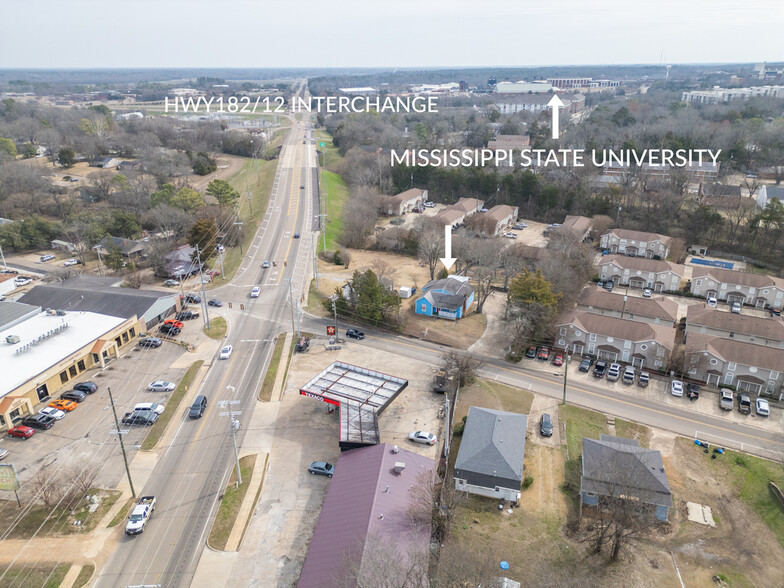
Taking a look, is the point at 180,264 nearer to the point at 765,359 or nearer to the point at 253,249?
the point at 253,249

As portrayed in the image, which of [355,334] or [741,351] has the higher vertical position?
[741,351]

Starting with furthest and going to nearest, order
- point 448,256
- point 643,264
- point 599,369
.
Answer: point 448,256 < point 643,264 < point 599,369

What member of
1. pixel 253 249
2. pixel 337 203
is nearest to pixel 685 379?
pixel 253 249

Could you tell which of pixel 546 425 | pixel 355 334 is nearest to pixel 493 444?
pixel 546 425

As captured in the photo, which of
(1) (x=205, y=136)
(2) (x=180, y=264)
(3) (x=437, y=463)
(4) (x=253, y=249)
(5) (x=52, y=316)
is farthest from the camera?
(1) (x=205, y=136)

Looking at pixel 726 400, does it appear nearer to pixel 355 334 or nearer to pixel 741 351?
→ pixel 741 351

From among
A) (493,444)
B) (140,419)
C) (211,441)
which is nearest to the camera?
(493,444)

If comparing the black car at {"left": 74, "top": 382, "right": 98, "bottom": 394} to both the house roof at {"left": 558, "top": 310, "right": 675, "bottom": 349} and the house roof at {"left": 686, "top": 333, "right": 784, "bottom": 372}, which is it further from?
the house roof at {"left": 686, "top": 333, "right": 784, "bottom": 372}
